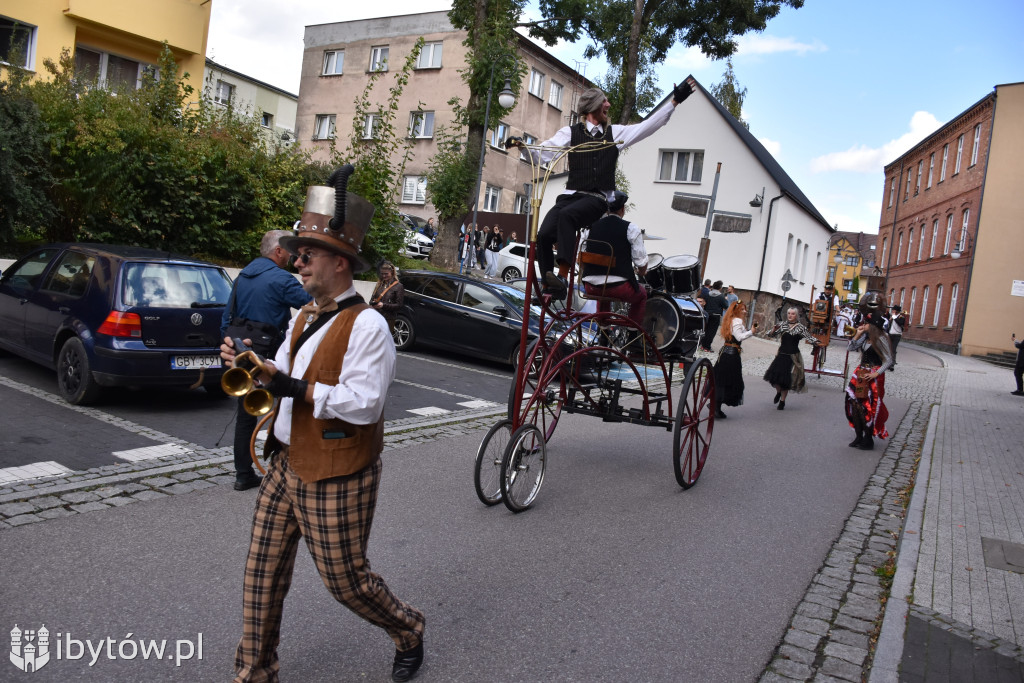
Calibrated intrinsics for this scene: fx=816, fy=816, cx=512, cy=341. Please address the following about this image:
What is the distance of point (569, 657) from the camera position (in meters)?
3.74

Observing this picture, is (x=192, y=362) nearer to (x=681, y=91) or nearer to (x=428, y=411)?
(x=428, y=411)

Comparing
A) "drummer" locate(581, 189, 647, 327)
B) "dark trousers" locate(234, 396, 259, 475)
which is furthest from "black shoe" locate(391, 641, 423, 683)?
"drummer" locate(581, 189, 647, 327)

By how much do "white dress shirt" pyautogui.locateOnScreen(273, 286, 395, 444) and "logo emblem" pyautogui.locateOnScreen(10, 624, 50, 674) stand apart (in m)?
1.44

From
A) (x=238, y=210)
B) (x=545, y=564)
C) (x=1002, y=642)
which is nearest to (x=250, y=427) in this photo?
(x=545, y=564)

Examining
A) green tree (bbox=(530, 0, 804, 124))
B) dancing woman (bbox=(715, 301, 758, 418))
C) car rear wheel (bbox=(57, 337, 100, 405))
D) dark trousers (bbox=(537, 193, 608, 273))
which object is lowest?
car rear wheel (bbox=(57, 337, 100, 405))

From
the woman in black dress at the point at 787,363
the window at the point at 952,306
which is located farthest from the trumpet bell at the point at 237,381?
the window at the point at 952,306

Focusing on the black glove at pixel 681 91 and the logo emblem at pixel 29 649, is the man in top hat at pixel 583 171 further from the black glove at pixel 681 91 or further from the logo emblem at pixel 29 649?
the logo emblem at pixel 29 649

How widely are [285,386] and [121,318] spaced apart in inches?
234

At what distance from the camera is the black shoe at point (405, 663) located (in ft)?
10.9

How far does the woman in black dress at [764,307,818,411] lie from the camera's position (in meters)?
13.3

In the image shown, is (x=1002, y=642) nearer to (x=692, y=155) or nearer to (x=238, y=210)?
(x=238, y=210)

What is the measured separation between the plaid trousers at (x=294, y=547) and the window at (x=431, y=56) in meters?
36.8

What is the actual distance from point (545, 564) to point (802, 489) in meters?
3.58

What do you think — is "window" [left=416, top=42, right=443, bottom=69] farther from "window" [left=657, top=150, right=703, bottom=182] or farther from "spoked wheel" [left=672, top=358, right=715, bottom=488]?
"spoked wheel" [left=672, top=358, right=715, bottom=488]
